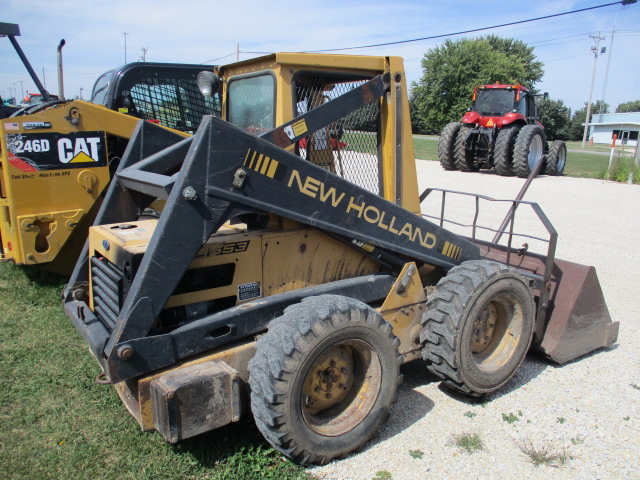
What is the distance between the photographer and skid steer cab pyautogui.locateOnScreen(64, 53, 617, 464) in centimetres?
257

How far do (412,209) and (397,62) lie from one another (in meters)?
1.01

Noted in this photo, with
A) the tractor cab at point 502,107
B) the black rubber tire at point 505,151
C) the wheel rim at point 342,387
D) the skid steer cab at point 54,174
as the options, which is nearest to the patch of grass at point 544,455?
the wheel rim at point 342,387

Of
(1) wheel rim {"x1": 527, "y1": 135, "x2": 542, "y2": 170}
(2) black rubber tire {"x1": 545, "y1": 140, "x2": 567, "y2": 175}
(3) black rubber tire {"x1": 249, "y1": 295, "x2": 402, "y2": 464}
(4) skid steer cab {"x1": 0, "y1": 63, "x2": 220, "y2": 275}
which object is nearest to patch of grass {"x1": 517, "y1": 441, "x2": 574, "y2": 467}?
(3) black rubber tire {"x1": 249, "y1": 295, "x2": 402, "y2": 464}

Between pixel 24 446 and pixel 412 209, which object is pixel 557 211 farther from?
pixel 24 446

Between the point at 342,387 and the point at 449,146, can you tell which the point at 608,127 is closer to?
the point at 449,146

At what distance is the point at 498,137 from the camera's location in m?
16.6

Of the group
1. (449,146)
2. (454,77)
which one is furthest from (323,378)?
(454,77)

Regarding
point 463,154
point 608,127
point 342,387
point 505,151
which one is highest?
point 608,127

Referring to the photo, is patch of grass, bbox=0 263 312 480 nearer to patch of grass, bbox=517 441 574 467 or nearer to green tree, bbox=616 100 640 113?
patch of grass, bbox=517 441 574 467

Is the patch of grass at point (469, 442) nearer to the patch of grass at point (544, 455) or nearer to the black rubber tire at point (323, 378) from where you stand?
the patch of grass at point (544, 455)

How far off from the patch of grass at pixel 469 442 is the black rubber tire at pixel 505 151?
1443cm

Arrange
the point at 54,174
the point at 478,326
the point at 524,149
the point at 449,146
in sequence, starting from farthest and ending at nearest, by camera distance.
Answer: the point at 449,146 → the point at 524,149 → the point at 54,174 → the point at 478,326

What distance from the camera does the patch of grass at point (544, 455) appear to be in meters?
3.01

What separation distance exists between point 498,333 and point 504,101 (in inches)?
616
